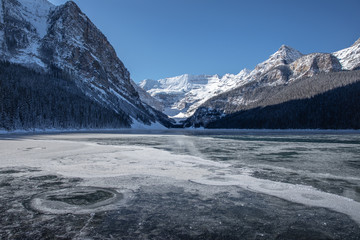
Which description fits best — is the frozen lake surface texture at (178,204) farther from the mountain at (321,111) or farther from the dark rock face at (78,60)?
the dark rock face at (78,60)

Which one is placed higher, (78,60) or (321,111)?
(78,60)

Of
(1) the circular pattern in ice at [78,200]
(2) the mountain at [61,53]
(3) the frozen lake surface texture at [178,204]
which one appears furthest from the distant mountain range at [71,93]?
(1) the circular pattern in ice at [78,200]

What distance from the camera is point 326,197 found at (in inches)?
253

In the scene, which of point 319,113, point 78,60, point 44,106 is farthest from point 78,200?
point 78,60

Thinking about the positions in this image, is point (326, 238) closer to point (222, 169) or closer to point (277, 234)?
point (277, 234)

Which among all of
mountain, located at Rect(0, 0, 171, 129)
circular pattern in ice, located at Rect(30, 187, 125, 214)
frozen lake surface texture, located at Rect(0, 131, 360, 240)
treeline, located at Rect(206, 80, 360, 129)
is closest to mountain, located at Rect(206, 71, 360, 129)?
treeline, located at Rect(206, 80, 360, 129)

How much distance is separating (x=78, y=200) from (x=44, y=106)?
92.2m

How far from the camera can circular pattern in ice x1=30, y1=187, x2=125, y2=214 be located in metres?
5.45

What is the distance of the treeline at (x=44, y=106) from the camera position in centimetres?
6988

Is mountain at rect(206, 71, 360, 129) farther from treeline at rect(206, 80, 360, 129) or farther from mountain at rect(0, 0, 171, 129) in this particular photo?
mountain at rect(0, 0, 171, 129)

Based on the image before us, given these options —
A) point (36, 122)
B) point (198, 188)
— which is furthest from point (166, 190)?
point (36, 122)

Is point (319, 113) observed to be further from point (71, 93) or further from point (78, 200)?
point (71, 93)

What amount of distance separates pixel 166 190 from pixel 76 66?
184 meters

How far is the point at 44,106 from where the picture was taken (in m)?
83.6
